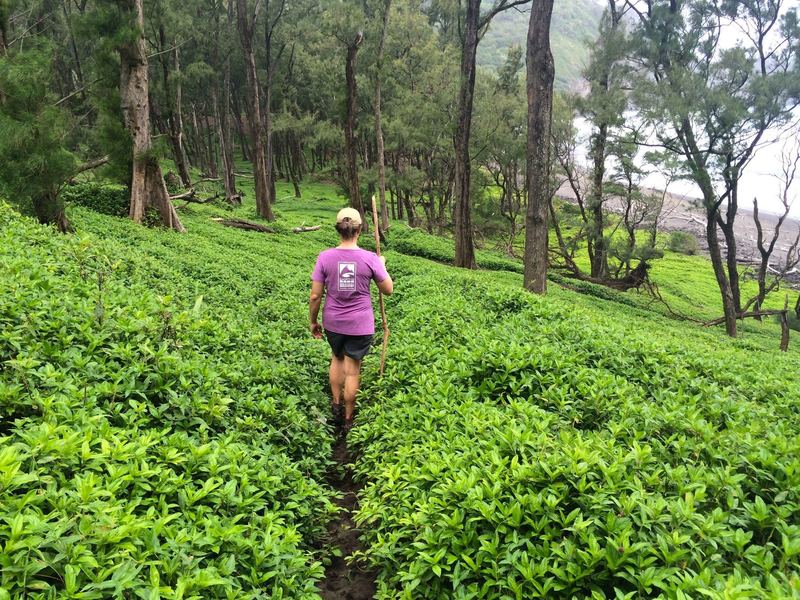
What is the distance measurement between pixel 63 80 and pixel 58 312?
3963 centimetres

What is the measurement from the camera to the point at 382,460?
4.06 metres

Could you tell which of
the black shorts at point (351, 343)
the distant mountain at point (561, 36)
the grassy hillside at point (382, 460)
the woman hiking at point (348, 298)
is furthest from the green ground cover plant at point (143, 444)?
the distant mountain at point (561, 36)

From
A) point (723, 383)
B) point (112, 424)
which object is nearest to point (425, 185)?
point (723, 383)

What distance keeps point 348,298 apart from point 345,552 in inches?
99.5

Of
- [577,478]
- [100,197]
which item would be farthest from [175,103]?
[577,478]

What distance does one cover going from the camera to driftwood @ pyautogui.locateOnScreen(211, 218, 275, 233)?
1894 centimetres

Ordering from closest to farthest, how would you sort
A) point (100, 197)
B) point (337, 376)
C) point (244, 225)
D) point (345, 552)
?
point (345, 552) → point (337, 376) → point (100, 197) → point (244, 225)

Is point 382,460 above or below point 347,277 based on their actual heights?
below

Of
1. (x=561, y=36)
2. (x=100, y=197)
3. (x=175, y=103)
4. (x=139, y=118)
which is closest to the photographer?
(x=139, y=118)

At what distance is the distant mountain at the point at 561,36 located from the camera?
114 metres

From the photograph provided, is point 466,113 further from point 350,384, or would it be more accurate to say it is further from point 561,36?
point 561,36

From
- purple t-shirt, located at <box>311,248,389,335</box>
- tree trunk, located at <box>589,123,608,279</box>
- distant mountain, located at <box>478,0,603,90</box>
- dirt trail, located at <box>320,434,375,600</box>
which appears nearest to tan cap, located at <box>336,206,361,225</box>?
purple t-shirt, located at <box>311,248,389,335</box>

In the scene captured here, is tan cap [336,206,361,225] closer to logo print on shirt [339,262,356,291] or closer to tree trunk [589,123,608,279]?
logo print on shirt [339,262,356,291]

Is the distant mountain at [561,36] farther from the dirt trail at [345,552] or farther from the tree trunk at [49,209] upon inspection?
the dirt trail at [345,552]
